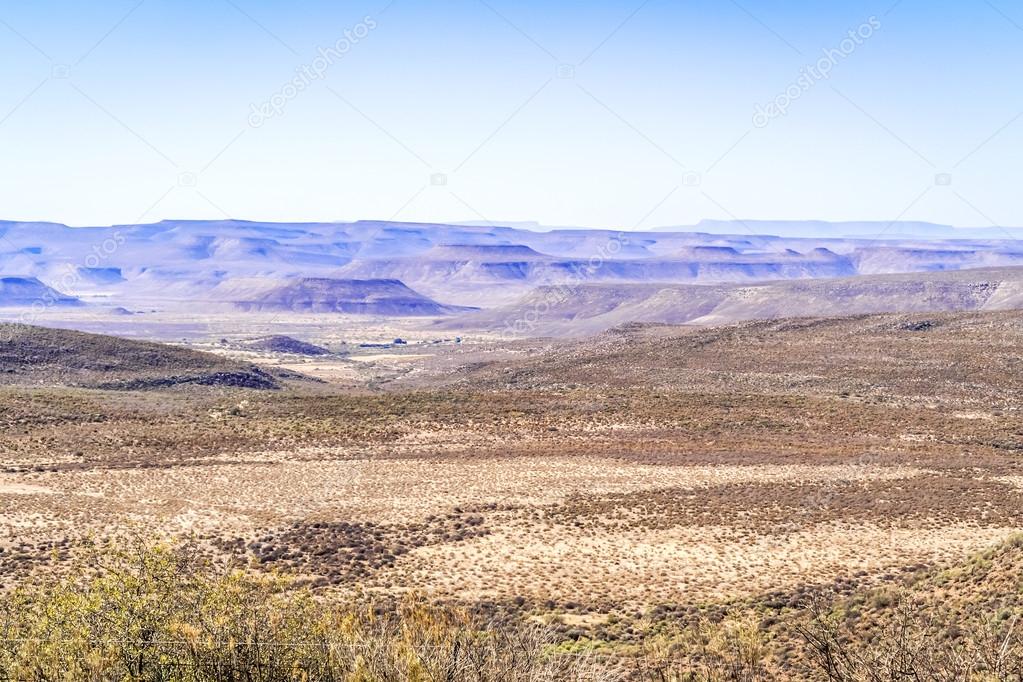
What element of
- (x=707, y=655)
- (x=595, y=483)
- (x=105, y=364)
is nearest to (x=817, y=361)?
(x=595, y=483)

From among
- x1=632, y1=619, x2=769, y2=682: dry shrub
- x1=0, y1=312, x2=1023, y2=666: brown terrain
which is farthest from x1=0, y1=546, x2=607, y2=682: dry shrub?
x1=0, y1=312, x2=1023, y2=666: brown terrain

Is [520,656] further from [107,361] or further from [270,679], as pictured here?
[107,361]

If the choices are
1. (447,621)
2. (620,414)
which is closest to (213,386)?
(620,414)

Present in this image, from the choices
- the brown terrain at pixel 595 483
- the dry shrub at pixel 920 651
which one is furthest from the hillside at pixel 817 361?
the dry shrub at pixel 920 651

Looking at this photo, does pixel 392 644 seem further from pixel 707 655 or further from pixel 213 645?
pixel 707 655

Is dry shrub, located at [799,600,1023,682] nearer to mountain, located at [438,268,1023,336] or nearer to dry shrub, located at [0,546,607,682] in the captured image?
dry shrub, located at [0,546,607,682]

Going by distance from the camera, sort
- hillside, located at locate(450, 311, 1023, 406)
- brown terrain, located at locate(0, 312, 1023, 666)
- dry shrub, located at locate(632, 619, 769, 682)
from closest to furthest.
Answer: dry shrub, located at locate(632, 619, 769, 682) < brown terrain, located at locate(0, 312, 1023, 666) < hillside, located at locate(450, 311, 1023, 406)
